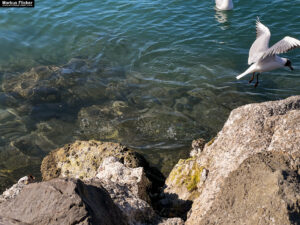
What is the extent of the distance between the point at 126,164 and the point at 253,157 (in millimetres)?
1957

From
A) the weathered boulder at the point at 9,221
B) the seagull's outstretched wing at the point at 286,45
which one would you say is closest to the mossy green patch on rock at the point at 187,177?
the weathered boulder at the point at 9,221

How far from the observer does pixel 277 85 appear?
7629mm

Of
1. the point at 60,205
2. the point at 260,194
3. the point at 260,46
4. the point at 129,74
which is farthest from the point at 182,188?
the point at 129,74

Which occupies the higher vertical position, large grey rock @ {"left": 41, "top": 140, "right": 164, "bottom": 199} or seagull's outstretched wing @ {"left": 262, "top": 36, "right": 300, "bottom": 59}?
seagull's outstretched wing @ {"left": 262, "top": 36, "right": 300, "bottom": 59}

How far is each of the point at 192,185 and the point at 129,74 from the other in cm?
500

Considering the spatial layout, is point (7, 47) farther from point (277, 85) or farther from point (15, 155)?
point (277, 85)

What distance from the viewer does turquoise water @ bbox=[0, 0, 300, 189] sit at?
6.50 m

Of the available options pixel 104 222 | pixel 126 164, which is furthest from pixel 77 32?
pixel 104 222

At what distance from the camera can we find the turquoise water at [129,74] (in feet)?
21.3

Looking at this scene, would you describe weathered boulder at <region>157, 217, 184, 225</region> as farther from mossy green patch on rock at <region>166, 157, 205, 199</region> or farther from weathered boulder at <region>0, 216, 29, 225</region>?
weathered boulder at <region>0, 216, 29, 225</region>

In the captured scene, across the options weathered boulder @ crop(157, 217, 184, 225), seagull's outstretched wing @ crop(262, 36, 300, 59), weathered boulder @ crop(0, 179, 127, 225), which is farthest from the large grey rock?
seagull's outstretched wing @ crop(262, 36, 300, 59)

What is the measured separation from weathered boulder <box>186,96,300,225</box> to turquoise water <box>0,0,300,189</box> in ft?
5.99

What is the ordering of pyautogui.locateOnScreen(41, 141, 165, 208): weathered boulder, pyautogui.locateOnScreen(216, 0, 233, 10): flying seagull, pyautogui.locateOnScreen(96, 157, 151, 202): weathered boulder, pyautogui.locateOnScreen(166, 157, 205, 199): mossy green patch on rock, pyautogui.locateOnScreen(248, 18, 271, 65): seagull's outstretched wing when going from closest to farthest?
pyautogui.locateOnScreen(96, 157, 151, 202): weathered boulder, pyautogui.locateOnScreen(166, 157, 205, 199): mossy green patch on rock, pyautogui.locateOnScreen(41, 141, 165, 208): weathered boulder, pyautogui.locateOnScreen(248, 18, 271, 65): seagull's outstretched wing, pyautogui.locateOnScreen(216, 0, 233, 10): flying seagull

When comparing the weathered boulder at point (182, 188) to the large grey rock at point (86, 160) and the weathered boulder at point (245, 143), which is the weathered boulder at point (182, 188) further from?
the large grey rock at point (86, 160)
